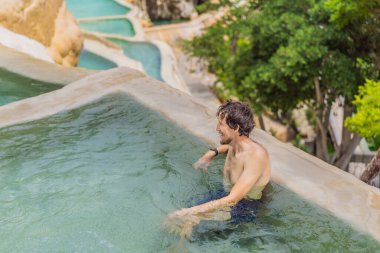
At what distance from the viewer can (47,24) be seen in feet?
38.8

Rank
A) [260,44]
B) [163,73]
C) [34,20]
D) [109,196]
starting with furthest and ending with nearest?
[163,73]
[260,44]
[34,20]
[109,196]

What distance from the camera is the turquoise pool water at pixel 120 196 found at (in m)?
4.23

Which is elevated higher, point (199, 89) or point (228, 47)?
point (228, 47)

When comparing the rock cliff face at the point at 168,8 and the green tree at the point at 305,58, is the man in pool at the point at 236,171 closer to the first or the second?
the green tree at the point at 305,58

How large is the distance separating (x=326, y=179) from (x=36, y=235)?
277cm

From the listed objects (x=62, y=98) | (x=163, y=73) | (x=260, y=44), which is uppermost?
(x=62, y=98)

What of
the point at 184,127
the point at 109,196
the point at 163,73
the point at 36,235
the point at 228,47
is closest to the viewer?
the point at 36,235

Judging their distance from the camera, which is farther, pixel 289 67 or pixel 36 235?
pixel 289 67

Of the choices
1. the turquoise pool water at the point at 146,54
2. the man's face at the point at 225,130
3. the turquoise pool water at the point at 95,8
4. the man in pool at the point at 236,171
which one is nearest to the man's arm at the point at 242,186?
the man in pool at the point at 236,171

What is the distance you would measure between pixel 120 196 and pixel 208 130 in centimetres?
158

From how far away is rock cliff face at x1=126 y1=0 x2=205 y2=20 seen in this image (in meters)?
36.9

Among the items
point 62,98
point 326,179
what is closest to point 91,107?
point 62,98

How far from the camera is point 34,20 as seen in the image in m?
11.3

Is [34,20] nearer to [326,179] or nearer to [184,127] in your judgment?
[184,127]
